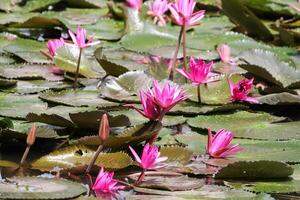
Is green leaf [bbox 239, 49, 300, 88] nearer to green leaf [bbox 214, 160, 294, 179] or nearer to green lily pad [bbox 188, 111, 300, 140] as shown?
green lily pad [bbox 188, 111, 300, 140]

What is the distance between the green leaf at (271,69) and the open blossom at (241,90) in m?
0.18

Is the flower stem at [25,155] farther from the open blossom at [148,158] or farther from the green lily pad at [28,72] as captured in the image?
the green lily pad at [28,72]

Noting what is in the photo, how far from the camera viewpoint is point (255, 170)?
5.62 ft

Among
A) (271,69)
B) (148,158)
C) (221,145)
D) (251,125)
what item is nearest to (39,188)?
(148,158)

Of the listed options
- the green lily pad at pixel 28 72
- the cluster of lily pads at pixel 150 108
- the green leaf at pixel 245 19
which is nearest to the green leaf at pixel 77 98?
the cluster of lily pads at pixel 150 108

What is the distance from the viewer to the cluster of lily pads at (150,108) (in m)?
1.68

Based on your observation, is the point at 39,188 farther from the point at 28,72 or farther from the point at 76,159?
the point at 28,72

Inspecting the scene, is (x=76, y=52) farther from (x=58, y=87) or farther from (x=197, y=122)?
(x=197, y=122)

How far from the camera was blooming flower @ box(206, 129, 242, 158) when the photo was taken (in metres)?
1.81

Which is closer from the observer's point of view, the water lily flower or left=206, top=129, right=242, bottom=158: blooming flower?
left=206, top=129, right=242, bottom=158: blooming flower

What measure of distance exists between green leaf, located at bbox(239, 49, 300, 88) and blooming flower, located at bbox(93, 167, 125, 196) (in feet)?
3.17

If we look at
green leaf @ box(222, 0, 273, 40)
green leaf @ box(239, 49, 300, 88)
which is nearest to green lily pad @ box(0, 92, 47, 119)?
green leaf @ box(239, 49, 300, 88)

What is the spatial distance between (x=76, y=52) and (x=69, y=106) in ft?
1.33

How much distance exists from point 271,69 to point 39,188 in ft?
3.80
